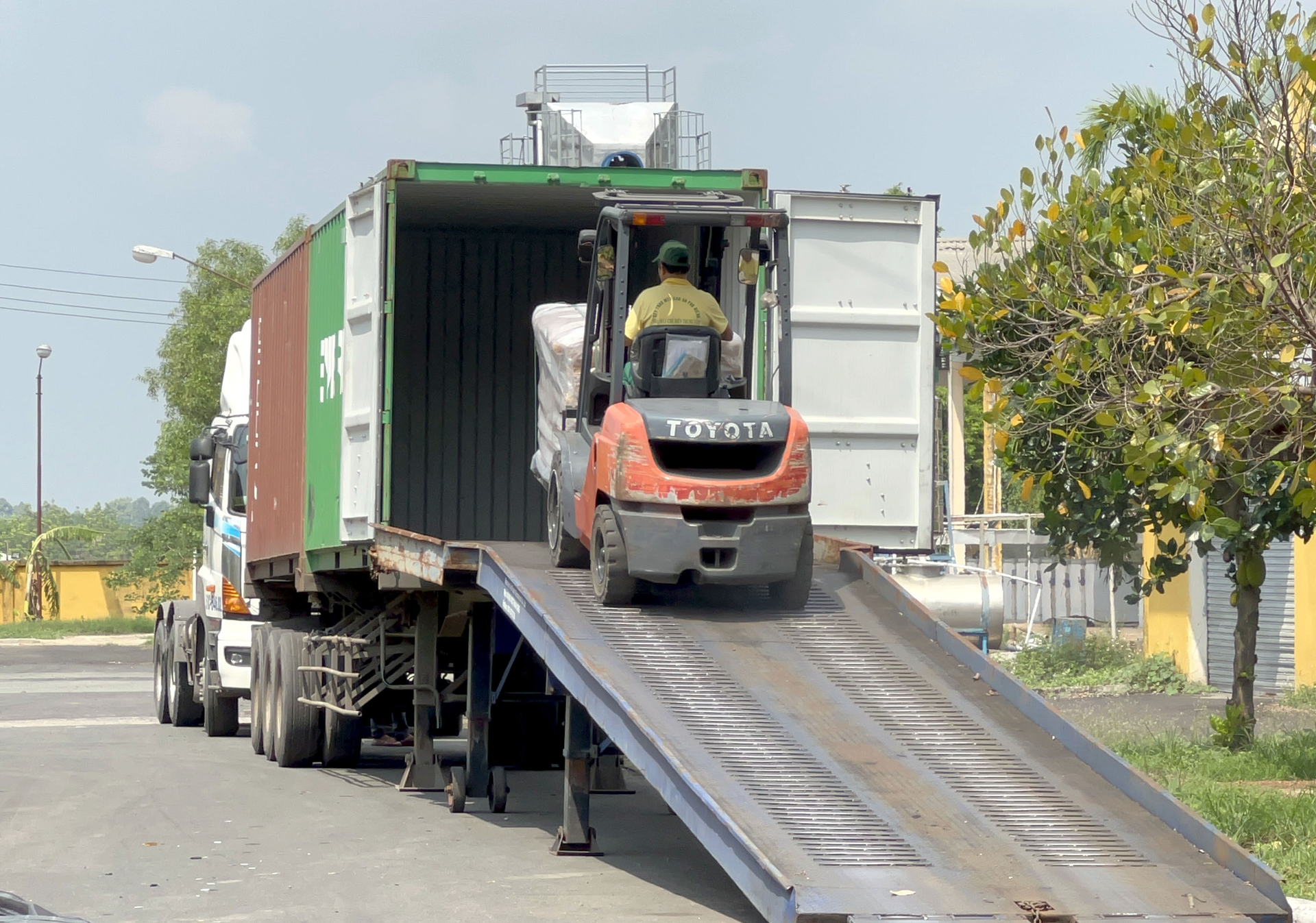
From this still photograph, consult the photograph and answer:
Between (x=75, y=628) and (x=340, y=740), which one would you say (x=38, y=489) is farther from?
(x=340, y=740)

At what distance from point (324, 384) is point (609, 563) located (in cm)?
451

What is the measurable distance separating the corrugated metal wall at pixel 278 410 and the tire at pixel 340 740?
143cm

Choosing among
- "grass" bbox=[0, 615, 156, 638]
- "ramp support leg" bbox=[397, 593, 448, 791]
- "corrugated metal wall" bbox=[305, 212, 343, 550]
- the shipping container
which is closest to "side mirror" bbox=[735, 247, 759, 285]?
"corrugated metal wall" bbox=[305, 212, 343, 550]

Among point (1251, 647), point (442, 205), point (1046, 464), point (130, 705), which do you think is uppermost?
point (442, 205)

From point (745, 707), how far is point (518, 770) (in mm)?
6801

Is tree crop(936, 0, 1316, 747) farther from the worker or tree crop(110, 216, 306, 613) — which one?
tree crop(110, 216, 306, 613)

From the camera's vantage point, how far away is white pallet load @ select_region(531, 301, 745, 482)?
455 inches

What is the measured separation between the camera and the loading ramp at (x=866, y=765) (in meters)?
7.09

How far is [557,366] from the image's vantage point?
11930mm

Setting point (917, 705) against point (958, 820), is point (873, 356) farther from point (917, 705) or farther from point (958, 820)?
point (958, 820)

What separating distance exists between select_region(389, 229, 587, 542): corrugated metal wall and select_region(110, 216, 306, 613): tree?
22.3 metres

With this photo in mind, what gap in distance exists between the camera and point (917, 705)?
9070mm

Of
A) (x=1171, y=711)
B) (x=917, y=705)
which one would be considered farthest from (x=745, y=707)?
(x=1171, y=711)

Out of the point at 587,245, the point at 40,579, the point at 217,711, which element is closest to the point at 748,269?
the point at 587,245
